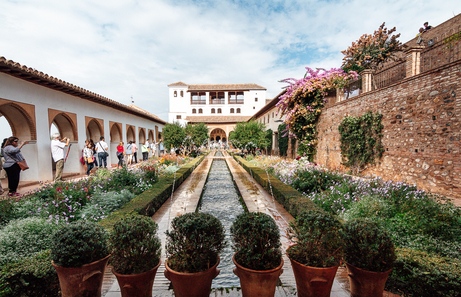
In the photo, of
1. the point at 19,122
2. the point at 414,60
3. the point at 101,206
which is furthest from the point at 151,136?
the point at 414,60

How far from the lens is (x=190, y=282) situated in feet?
5.53

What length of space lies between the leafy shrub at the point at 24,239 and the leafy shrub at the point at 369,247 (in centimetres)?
337

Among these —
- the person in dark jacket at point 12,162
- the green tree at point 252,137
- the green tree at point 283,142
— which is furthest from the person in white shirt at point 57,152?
the green tree at point 283,142

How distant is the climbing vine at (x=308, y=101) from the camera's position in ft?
33.9

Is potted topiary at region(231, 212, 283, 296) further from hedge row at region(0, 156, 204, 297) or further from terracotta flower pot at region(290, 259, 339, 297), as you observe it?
hedge row at region(0, 156, 204, 297)

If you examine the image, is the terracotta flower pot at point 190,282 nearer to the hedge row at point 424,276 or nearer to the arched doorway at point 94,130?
the hedge row at point 424,276

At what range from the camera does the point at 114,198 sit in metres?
4.20

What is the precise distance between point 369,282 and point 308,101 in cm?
1040

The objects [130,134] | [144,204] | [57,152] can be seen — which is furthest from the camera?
[130,134]

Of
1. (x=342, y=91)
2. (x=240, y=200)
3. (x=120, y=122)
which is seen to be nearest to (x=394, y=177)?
(x=240, y=200)

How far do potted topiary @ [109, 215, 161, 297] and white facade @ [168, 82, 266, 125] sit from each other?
34826mm

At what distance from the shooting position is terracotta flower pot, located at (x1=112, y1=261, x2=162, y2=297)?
5.51ft

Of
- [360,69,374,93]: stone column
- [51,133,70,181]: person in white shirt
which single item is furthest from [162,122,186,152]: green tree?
[360,69,374,93]: stone column

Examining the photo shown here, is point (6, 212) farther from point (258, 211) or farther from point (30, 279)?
point (258, 211)
